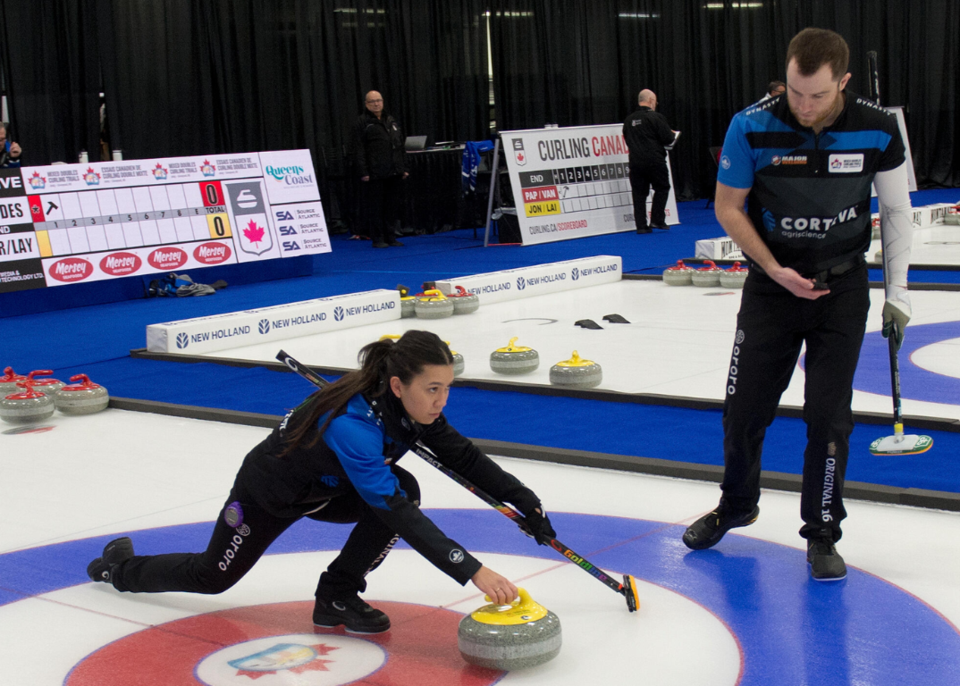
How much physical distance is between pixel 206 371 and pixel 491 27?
11.7m

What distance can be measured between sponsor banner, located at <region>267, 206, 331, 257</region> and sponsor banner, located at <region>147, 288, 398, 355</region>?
2.66m

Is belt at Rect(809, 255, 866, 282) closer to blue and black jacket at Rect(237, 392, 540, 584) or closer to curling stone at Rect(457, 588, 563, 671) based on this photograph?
blue and black jacket at Rect(237, 392, 540, 584)

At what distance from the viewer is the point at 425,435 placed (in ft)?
9.18

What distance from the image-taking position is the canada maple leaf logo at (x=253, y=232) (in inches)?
411

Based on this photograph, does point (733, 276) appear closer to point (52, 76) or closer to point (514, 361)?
point (514, 361)

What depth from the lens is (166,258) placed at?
32.7ft

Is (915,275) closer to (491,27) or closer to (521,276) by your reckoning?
(521,276)

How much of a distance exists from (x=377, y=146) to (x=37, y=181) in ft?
15.7

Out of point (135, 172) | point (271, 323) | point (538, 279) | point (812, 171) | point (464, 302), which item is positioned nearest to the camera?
point (812, 171)

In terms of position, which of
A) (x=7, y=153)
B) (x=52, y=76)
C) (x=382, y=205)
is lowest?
(x=382, y=205)

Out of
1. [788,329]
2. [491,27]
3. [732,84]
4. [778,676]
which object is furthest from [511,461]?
[732,84]

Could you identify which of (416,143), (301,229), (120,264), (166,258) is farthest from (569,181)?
(120,264)

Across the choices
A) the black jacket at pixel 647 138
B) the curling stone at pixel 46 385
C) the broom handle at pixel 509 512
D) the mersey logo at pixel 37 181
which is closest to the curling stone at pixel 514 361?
the curling stone at pixel 46 385

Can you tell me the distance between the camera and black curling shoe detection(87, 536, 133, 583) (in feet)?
10.4
